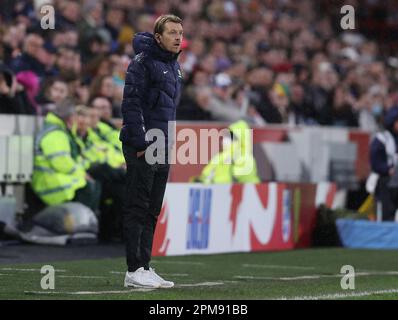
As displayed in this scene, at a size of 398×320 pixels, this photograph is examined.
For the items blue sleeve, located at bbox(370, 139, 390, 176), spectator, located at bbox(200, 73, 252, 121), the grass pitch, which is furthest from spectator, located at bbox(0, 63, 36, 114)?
blue sleeve, located at bbox(370, 139, 390, 176)

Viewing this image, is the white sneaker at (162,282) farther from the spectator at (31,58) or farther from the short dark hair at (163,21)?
the spectator at (31,58)

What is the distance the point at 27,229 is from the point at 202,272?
410 cm

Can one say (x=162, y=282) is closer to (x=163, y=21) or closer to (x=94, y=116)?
(x=163, y=21)

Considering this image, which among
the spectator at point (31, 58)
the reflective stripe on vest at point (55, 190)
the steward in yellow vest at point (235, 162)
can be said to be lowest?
the reflective stripe on vest at point (55, 190)

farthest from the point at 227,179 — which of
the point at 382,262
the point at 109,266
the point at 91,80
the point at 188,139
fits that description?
the point at 109,266

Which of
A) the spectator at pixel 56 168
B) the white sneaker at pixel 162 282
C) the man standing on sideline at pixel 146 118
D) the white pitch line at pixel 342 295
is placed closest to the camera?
the white pitch line at pixel 342 295

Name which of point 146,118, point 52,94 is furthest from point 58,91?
point 146,118

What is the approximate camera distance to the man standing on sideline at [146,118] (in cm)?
1043

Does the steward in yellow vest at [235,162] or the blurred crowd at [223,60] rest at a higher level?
the blurred crowd at [223,60]

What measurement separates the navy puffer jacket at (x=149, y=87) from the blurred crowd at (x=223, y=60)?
5863 mm

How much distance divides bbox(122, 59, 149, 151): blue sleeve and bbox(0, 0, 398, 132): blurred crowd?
6.02 metres

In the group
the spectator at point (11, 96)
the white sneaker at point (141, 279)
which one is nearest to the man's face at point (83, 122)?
the spectator at point (11, 96)

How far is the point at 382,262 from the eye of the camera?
1456 cm

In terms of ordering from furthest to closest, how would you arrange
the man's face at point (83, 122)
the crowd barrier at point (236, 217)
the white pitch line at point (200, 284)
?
the man's face at point (83, 122), the crowd barrier at point (236, 217), the white pitch line at point (200, 284)
